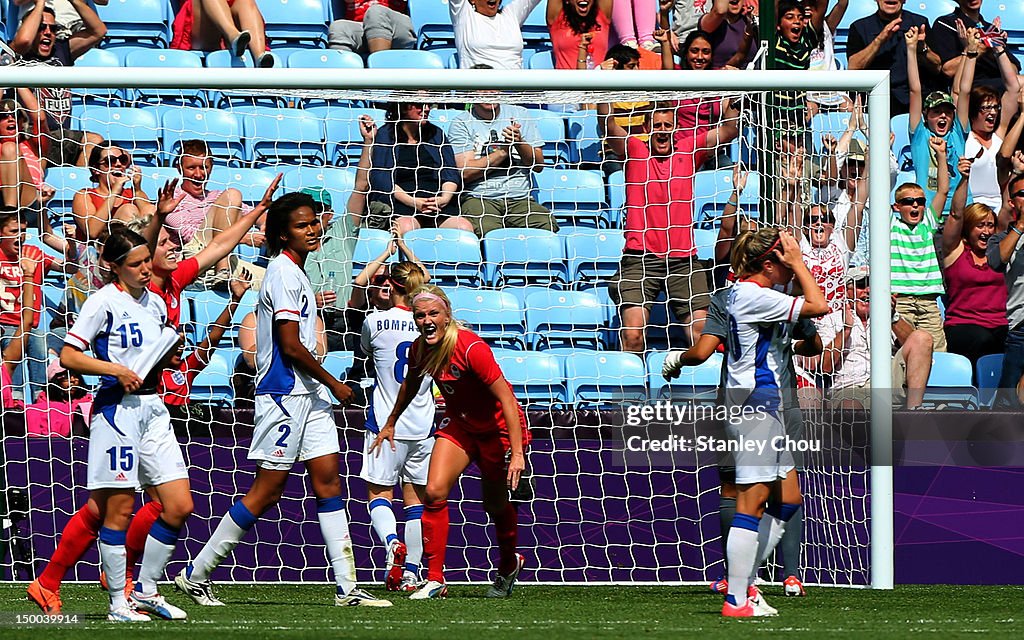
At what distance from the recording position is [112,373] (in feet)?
19.2

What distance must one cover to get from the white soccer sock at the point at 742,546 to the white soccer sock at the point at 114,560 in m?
2.45

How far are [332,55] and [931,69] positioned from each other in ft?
15.5

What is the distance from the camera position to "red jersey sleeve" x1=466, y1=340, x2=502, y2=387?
6.95 metres

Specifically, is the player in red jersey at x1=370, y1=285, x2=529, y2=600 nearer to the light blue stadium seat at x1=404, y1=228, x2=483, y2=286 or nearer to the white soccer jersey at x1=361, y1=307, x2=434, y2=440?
the white soccer jersey at x1=361, y1=307, x2=434, y2=440

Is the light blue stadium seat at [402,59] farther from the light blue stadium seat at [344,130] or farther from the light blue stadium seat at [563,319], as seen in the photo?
the light blue stadium seat at [563,319]

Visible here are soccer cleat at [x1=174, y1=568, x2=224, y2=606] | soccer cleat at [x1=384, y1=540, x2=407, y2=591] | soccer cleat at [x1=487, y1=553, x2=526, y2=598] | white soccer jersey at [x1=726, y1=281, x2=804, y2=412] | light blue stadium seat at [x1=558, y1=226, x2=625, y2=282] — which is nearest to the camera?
white soccer jersey at [x1=726, y1=281, x2=804, y2=412]

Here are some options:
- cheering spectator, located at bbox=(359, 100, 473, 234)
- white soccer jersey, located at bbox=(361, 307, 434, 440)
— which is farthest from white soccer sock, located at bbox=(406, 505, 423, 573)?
cheering spectator, located at bbox=(359, 100, 473, 234)

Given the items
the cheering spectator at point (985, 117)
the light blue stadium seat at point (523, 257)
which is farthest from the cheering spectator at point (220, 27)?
the cheering spectator at point (985, 117)

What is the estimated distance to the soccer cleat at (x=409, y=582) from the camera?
784 centimetres

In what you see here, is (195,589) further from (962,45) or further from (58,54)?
(962,45)

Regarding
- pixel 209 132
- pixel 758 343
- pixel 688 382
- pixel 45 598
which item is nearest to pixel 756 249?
pixel 758 343

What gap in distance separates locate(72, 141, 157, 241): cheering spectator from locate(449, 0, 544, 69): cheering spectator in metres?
2.97

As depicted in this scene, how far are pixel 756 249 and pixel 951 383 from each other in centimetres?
395

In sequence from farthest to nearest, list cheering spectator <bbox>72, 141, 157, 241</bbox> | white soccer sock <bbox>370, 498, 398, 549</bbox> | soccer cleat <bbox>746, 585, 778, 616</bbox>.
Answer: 1. cheering spectator <bbox>72, 141, 157, 241</bbox>
2. white soccer sock <bbox>370, 498, 398, 549</bbox>
3. soccer cleat <bbox>746, 585, 778, 616</bbox>
